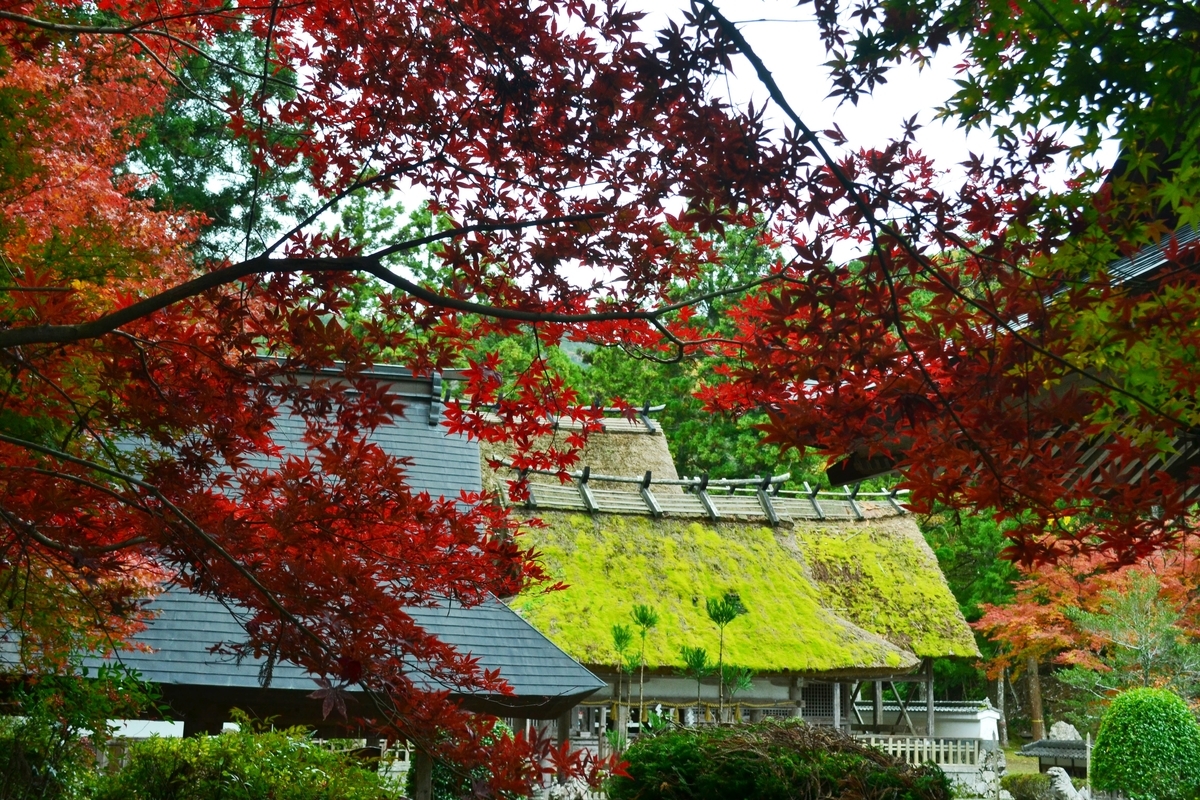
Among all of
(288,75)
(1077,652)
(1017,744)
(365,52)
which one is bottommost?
(1017,744)

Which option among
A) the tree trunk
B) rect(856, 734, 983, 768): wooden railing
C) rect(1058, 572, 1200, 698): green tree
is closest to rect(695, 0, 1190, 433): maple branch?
rect(856, 734, 983, 768): wooden railing

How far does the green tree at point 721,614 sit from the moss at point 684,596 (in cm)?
15

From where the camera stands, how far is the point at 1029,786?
14.2 metres

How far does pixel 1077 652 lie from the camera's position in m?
16.6

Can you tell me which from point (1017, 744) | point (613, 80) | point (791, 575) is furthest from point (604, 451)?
point (1017, 744)

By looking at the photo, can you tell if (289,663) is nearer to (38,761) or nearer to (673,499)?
(38,761)

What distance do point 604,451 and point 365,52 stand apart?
41.7 feet

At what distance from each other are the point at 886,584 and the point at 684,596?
13.3 ft

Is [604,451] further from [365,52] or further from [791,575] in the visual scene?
[365,52]

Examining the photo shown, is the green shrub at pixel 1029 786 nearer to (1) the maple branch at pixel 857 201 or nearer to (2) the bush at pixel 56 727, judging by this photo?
(2) the bush at pixel 56 727

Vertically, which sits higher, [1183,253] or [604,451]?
[604,451]

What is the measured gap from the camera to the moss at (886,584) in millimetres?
14852

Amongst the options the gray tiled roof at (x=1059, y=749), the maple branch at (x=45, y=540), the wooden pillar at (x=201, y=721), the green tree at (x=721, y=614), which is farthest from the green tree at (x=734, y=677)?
the maple branch at (x=45, y=540)

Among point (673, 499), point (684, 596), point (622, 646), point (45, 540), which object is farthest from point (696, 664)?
point (45, 540)
